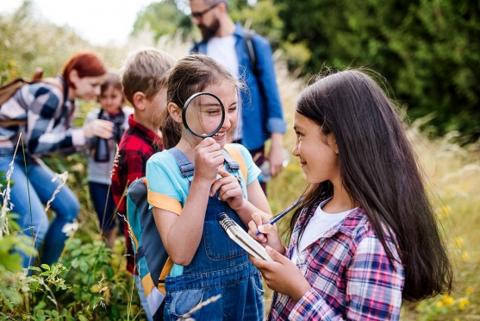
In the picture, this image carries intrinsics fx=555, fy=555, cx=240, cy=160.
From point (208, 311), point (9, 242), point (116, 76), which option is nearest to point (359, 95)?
point (208, 311)

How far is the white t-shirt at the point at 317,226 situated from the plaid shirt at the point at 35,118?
5.80ft

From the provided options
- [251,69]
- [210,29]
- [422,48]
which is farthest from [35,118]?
[422,48]

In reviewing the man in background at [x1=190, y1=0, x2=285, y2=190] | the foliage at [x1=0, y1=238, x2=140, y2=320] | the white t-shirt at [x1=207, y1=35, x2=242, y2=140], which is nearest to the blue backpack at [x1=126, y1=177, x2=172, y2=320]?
the foliage at [x1=0, y1=238, x2=140, y2=320]

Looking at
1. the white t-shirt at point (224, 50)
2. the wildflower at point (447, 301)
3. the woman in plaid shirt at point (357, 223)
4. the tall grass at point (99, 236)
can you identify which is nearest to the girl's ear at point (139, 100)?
the tall grass at point (99, 236)

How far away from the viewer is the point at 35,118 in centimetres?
307

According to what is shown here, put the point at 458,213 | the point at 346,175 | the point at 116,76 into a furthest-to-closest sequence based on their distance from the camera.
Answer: the point at 458,213
the point at 116,76
the point at 346,175

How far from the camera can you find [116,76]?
144 inches

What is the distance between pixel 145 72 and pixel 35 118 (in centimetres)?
82

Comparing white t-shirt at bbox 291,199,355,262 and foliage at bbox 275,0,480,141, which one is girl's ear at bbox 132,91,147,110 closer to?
white t-shirt at bbox 291,199,355,262

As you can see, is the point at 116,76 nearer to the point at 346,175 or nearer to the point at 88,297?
the point at 88,297

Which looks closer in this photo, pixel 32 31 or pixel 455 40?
pixel 32 31

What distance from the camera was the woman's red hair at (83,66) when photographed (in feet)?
11.2

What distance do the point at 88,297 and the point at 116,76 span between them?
171 cm

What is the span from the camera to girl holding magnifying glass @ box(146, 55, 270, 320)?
178cm
